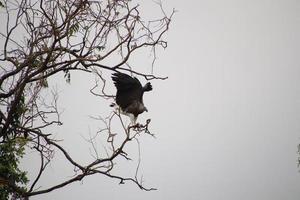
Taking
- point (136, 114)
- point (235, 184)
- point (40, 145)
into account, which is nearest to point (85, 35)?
point (136, 114)

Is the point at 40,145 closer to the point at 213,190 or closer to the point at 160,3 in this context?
the point at 160,3

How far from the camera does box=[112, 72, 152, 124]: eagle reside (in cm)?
383

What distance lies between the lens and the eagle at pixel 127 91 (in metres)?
3.83

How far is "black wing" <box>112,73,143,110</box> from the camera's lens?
153 inches

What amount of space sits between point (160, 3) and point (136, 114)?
1.38 meters

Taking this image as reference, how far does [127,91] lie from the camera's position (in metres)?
3.91

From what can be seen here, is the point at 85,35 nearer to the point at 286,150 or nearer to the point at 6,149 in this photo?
the point at 6,149

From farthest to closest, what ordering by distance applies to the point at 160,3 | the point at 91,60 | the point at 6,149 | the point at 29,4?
the point at 6,149, the point at 160,3, the point at 29,4, the point at 91,60

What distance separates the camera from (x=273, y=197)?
13288 centimetres

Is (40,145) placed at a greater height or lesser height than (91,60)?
lesser

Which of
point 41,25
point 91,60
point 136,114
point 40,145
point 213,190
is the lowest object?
point 40,145

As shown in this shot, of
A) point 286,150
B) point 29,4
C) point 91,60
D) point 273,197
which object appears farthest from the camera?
point 286,150

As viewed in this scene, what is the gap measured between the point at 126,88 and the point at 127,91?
0.04 meters

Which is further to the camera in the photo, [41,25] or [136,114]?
[41,25]
